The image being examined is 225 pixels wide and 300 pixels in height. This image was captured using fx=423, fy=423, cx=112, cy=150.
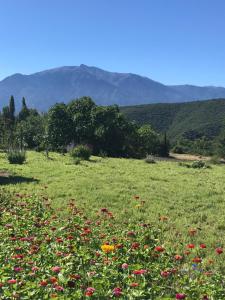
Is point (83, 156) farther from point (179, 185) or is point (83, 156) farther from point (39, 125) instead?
point (39, 125)

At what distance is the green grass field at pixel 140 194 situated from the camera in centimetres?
993

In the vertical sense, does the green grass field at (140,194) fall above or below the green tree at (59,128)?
below

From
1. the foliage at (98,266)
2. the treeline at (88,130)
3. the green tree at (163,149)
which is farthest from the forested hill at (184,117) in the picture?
the foliage at (98,266)

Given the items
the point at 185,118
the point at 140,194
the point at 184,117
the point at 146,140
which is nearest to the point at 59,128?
the point at 146,140

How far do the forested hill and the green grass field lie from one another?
315ft

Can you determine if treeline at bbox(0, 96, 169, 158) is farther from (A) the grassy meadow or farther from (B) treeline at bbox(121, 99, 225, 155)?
(B) treeline at bbox(121, 99, 225, 155)

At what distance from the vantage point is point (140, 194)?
13453 millimetres

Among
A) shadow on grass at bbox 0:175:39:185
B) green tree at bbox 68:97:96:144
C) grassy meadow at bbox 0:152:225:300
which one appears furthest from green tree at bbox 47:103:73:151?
grassy meadow at bbox 0:152:225:300

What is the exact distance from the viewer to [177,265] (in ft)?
21.6

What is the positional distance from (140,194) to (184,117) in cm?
12727

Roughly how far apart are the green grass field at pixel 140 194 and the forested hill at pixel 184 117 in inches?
3775

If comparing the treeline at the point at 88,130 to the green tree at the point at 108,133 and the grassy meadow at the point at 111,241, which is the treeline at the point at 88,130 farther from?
the grassy meadow at the point at 111,241

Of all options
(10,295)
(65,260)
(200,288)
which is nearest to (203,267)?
(200,288)

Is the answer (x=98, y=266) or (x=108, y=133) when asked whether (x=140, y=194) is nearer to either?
(x=98, y=266)
